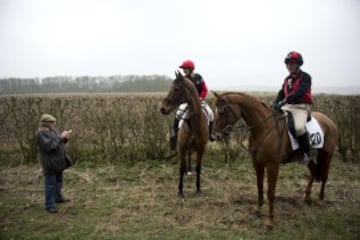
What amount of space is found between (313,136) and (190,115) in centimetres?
243

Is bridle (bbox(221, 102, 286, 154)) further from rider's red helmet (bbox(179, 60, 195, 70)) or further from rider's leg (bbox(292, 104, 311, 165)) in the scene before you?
rider's red helmet (bbox(179, 60, 195, 70))

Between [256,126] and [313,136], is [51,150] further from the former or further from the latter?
[313,136]

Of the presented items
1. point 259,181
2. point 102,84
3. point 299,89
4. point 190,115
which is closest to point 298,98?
point 299,89

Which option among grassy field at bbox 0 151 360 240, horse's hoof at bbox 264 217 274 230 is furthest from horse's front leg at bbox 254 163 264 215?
horse's hoof at bbox 264 217 274 230

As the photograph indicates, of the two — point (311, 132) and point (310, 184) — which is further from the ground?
point (311, 132)

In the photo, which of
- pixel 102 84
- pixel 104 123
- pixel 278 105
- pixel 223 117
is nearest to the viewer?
pixel 223 117

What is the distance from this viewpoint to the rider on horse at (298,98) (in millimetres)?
5590

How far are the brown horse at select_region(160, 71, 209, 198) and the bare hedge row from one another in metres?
2.65

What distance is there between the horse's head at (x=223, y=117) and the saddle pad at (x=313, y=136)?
125 centimetres

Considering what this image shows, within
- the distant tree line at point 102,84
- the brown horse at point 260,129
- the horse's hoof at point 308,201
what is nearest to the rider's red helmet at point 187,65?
the brown horse at point 260,129

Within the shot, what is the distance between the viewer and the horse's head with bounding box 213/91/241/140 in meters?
5.13

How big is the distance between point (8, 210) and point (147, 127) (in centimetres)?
436

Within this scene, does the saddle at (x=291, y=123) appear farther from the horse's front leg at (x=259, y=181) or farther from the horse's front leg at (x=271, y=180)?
the horse's front leg at (x=259, y=181)

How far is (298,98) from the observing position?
18.6 feet
